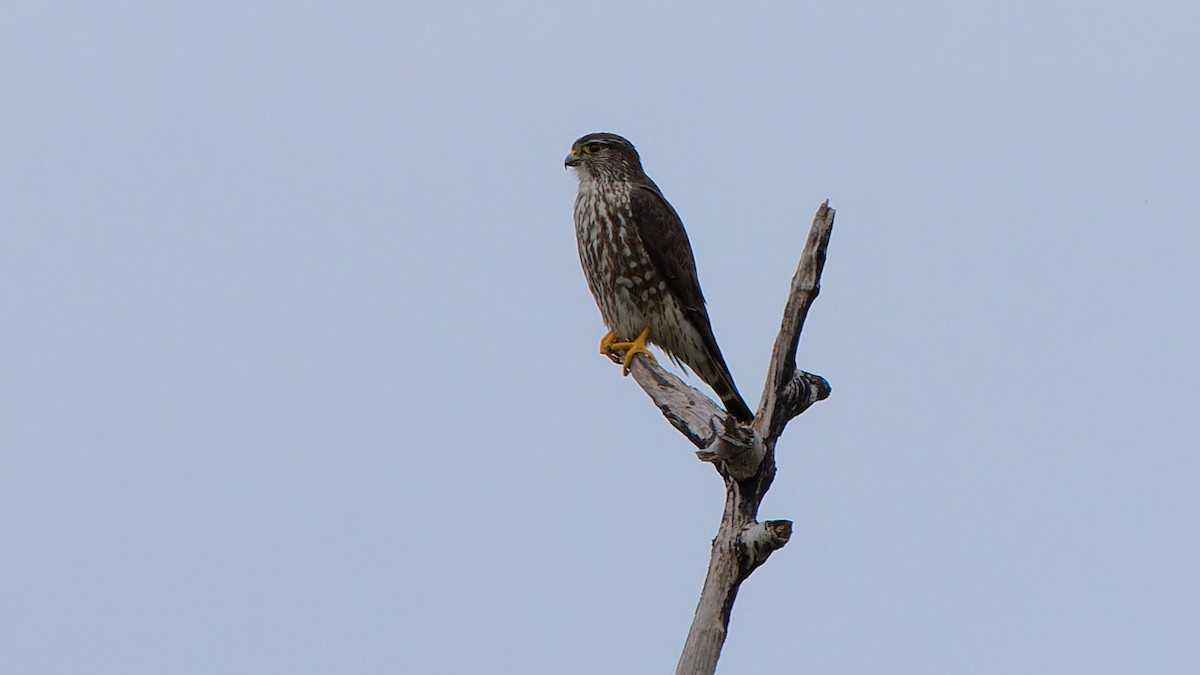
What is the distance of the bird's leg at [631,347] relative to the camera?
522 cm

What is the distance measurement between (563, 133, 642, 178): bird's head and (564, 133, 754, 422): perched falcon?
0.43 ft

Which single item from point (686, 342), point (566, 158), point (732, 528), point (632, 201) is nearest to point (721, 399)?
point (686, 342)

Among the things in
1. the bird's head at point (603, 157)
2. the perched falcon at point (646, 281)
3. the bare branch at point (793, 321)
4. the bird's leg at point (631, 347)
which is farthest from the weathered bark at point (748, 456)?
the bird's head at point (603, 157)

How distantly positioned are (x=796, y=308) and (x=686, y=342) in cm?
157

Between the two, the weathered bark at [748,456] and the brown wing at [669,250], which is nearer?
the weathered bark at [748,456]

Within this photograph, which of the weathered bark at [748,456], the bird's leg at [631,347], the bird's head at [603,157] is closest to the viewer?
the weathered bark at [748,456]

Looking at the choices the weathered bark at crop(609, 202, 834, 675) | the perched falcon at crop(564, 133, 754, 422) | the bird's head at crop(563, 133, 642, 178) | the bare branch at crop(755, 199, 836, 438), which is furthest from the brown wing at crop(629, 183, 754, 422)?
the bare branch at crop(755, 199, 836, 438)

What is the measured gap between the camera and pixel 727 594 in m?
3.86

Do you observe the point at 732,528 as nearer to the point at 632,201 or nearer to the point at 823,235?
the point at 823,235

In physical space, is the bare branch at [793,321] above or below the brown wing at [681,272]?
below

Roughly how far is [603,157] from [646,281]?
2.39 ft

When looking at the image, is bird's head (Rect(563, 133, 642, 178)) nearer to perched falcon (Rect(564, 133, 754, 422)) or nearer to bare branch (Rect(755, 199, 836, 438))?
perched falcon (Rect(564, 133, 754, 422))

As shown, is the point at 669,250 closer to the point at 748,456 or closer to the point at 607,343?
the point at 607,343

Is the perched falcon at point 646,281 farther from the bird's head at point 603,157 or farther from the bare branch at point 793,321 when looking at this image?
the bare branch at point 793,321
